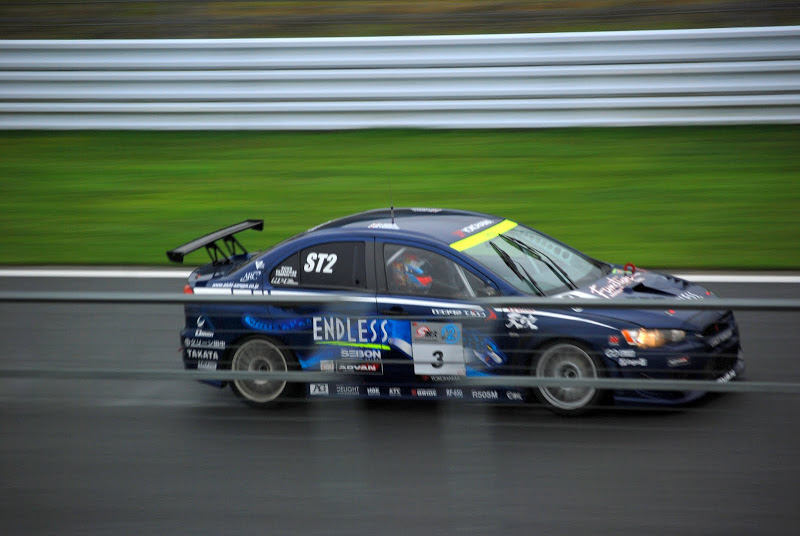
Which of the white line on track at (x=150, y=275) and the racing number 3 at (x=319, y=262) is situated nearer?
the racing number 3 at (x=319, y=262)

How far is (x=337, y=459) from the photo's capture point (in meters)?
4.79

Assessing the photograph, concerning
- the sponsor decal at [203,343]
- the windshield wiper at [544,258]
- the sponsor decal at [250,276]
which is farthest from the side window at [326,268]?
the sponsor decal at [203,343]

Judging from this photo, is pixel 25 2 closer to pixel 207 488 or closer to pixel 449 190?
pixel 449 190

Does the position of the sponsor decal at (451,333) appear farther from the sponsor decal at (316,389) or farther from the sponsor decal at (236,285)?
the sponsor decal at (236,285)

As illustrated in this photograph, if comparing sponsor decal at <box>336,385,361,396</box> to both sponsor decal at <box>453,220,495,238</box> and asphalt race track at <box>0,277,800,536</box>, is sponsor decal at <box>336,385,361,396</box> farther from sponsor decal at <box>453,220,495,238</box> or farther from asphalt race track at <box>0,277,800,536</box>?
sponsor decal at <box>453,220,495,238</box>

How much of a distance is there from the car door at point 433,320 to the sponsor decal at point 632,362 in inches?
25.6

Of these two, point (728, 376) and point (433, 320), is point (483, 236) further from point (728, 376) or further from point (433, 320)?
point (728, 376)

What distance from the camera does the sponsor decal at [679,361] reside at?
4560mm

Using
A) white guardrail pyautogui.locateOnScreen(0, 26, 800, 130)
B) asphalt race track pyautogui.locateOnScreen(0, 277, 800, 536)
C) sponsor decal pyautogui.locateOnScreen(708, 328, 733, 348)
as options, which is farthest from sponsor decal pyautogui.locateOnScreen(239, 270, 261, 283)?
white guardrail pyautogui.locateOnScreen(0, 26, 800, 130)

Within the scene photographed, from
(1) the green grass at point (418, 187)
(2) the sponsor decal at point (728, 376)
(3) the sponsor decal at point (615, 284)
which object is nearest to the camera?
(2) the sponsor decal at point (728, 376)

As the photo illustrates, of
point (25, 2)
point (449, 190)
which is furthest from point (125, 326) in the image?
point (25, 2)

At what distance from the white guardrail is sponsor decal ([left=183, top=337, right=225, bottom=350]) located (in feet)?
26.9

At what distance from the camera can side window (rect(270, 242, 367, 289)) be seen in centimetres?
688

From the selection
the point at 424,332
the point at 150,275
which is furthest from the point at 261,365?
the point at 150,275
